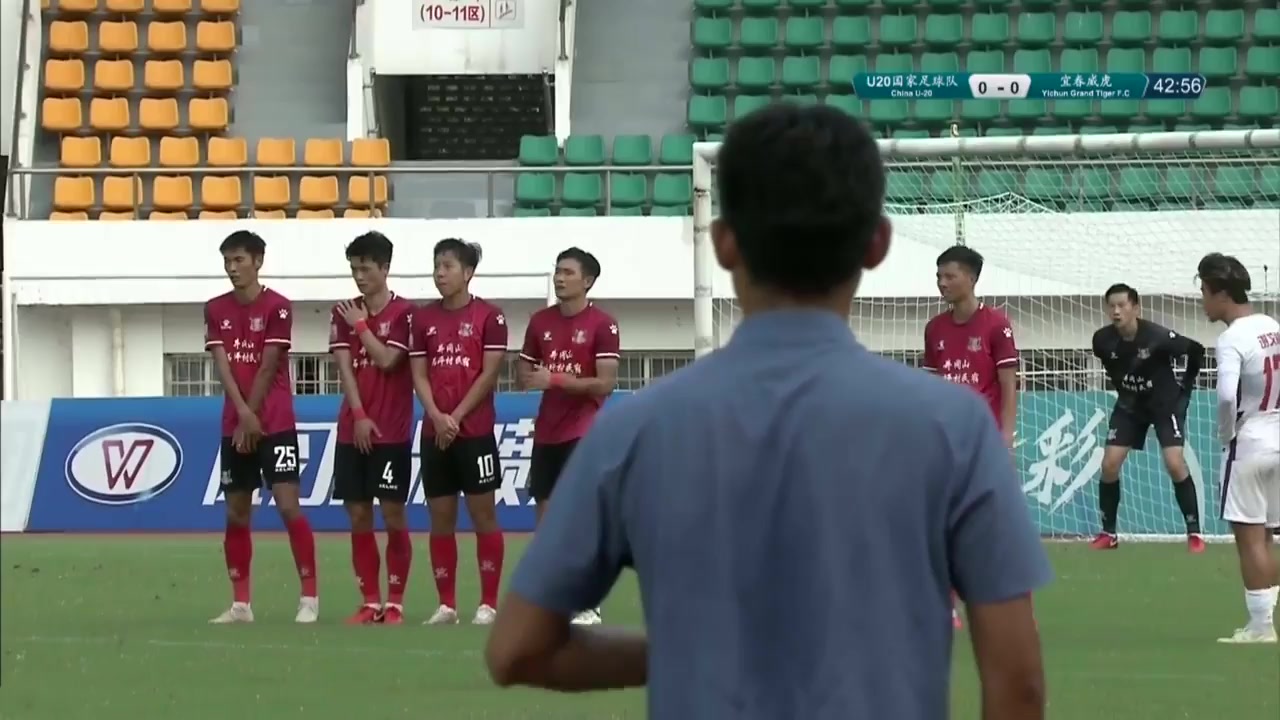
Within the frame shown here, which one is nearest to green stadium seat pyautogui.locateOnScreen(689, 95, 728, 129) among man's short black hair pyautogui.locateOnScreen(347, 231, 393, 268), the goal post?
the goal post

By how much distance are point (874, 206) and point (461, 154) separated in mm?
24374

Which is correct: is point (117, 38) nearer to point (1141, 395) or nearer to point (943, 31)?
point (943, 31)

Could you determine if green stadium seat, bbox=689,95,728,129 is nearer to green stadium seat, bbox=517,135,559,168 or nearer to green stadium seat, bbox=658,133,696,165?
green stadium seat, bbox=658,133,696,165

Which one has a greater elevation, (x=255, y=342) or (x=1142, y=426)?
(x=255, y=342)

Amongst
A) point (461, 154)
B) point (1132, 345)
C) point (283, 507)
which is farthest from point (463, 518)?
point (461, 154)

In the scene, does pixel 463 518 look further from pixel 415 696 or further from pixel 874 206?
pixel 874 206

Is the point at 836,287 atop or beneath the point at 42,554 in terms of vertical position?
atop

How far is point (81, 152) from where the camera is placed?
77.2 feet

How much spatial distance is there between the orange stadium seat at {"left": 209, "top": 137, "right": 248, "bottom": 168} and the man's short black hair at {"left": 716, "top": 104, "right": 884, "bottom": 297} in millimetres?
21399

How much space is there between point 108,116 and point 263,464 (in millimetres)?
14008

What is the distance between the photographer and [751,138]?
232 centimetres

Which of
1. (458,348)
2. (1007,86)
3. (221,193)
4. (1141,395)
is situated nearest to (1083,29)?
(1007,86)

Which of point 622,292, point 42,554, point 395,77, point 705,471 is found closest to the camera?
point 705,471

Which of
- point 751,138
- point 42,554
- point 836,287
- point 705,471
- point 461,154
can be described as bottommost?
point 42,554
